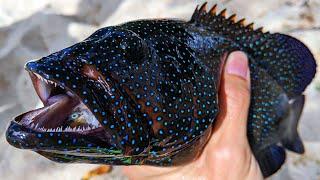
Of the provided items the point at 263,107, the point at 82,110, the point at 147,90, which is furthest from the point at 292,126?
the point at 82,110

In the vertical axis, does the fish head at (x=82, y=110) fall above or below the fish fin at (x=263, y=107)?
above

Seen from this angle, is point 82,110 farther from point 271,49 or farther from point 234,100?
point 271,49

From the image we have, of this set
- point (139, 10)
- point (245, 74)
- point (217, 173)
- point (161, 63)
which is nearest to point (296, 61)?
point (245, 74)

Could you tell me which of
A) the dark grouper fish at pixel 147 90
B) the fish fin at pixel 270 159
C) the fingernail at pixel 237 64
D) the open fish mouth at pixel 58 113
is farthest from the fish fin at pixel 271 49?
the open fish mouth at pixel 58 113

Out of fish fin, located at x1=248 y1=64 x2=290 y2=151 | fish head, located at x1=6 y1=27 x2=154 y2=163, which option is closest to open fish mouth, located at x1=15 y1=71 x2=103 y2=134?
fish head, located at x1=6 y1=27 x2=154 y2=163

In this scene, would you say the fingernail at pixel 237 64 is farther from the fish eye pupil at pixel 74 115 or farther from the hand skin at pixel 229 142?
the fish eye pupil at pixel 74 115
